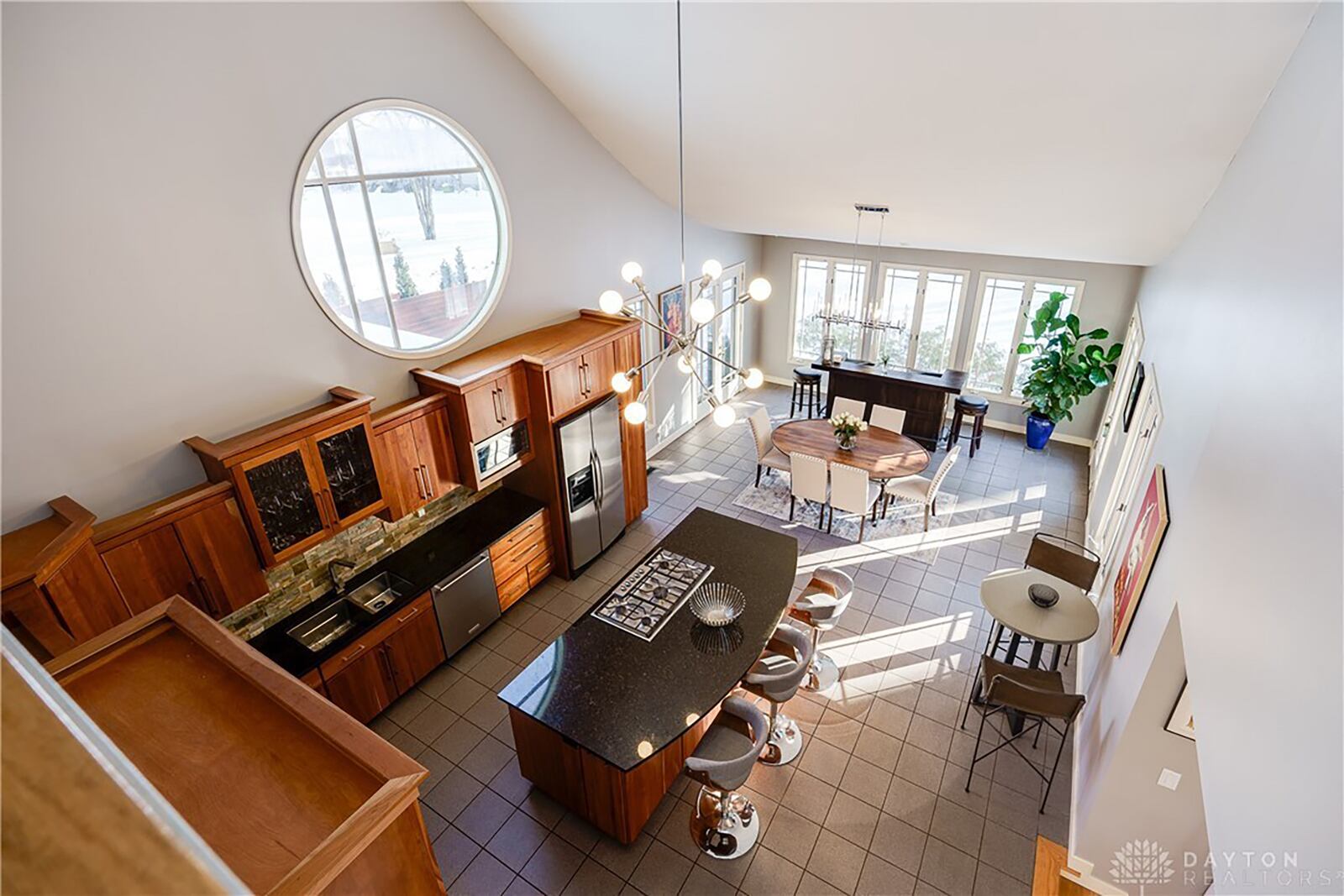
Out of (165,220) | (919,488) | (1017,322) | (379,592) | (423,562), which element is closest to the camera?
(165,220)


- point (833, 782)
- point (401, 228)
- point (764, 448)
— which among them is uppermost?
point (401, 228)

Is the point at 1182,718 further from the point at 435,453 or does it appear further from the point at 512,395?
the point at 435,453

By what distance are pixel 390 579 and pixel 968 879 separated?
4148 millimetres

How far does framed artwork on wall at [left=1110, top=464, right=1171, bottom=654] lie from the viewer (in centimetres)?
338

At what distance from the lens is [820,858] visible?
382cm

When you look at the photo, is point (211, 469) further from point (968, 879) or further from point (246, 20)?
point (968, 879)

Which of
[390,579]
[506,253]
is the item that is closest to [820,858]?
[390,579]

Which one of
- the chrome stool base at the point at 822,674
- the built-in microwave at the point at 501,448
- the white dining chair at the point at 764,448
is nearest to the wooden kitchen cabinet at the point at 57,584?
the built-in microwave at the point at 501,448

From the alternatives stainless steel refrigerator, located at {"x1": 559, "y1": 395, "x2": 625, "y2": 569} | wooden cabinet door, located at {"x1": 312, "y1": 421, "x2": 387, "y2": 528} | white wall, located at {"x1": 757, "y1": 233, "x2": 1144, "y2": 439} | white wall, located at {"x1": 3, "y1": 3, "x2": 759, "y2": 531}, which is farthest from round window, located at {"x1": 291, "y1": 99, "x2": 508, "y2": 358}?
white wall, located at {"x1": 757, "y1": 233, "x2": 1144, "y2": 439}

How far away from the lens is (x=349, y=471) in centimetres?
414

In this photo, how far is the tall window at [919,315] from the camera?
8805 mm

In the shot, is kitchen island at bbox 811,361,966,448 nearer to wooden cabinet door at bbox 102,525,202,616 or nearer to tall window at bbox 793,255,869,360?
tall window at bbox 793,255,869,360

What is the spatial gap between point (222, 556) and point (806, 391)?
7978 millimetres

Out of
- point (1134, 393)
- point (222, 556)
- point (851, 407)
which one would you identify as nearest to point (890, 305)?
point (851, 407)
